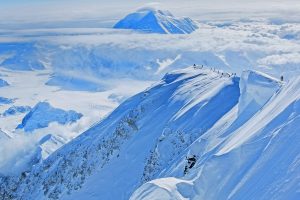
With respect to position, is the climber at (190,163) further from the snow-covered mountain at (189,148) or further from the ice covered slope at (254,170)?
the ice covered slope at (254,170)

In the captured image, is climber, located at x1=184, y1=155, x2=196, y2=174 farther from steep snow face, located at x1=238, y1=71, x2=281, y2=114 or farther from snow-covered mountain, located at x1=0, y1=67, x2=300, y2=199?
steep snow face, located at x1=238, y1=71, x2=281, y2=114

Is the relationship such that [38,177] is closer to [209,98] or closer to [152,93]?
[152,93]

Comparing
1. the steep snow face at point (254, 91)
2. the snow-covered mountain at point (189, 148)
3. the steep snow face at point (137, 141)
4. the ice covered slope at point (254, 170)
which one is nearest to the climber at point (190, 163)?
the snow-covered mountain at point (189, 148)

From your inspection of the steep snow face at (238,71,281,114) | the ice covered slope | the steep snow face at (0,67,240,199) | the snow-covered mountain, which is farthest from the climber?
the steep snow face at (0,67,240,199)

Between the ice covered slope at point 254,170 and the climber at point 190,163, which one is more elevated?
the ice covered slope at point 254,170

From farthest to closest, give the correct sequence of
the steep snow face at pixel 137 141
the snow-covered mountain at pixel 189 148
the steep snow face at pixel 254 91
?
the steep snow face at pixel 137 141 → the steep snow face at pixel 254 91 → the snow-covered mountain at pixel 189 148

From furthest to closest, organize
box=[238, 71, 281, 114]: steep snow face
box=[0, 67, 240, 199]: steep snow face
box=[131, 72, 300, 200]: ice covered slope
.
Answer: box=[0, 67, 240, 199]: steep snow face < box=[238, 71, 281, 114]: steep snow face < box=[131, 72, 300, 200]: ice covered slope

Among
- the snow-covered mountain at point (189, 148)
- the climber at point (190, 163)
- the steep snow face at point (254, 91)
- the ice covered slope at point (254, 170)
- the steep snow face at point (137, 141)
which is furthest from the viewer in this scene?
the steep snow face at point (137, 141)
